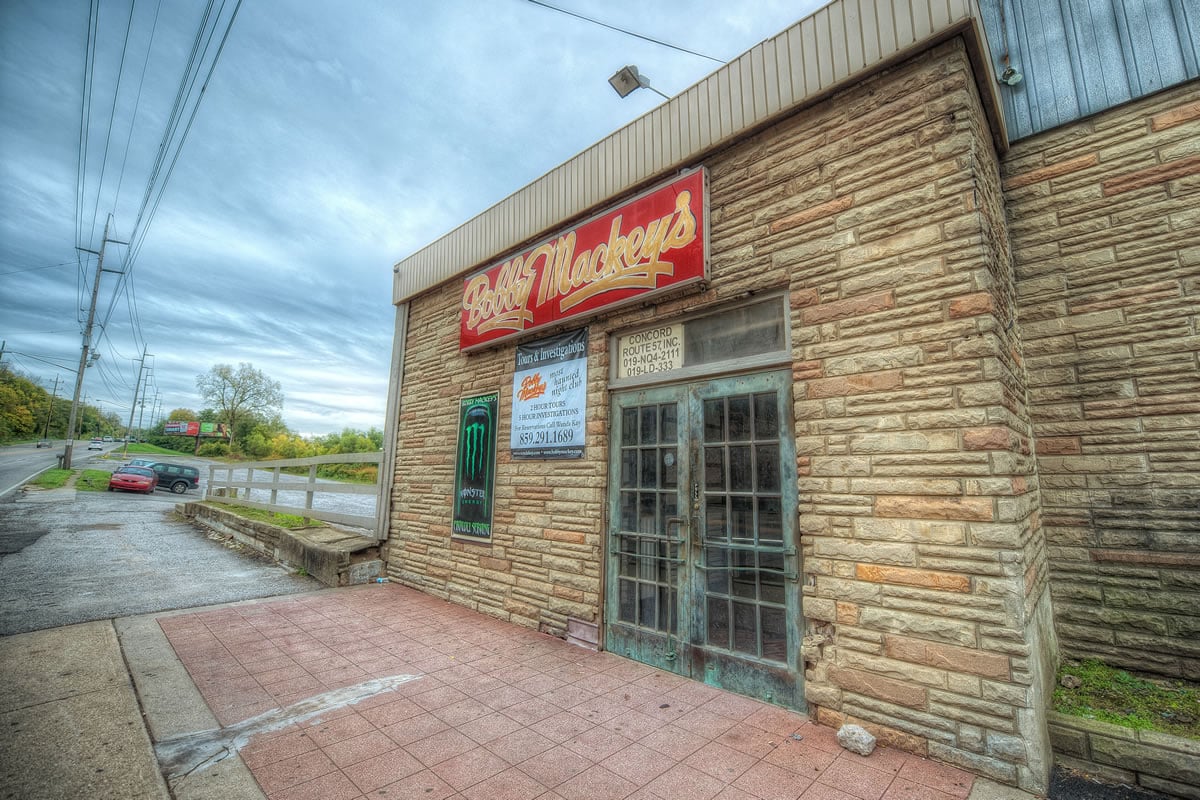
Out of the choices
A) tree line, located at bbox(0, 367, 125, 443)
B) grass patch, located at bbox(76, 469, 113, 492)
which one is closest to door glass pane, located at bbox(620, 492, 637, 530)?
grass patch, located at bbox(76, 469, 113, 492)

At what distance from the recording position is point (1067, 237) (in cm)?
382

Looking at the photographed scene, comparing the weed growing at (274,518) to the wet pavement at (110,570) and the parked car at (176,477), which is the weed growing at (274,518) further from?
the parked car at (176,477)

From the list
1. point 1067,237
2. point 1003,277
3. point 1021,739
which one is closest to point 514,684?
point 1021,739

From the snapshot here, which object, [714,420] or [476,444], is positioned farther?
[476,444]

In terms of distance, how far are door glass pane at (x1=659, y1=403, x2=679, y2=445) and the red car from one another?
24735 mm

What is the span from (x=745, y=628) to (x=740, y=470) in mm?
1158

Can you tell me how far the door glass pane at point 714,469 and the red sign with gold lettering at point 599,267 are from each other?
142 cm

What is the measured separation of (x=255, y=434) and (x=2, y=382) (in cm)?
2125

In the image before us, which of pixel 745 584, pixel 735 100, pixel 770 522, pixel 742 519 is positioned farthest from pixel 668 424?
pixel 735 100

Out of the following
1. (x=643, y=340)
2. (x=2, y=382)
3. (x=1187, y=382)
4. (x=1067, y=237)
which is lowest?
(x=1187, y=382)

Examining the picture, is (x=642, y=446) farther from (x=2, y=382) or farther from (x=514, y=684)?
(x=2, y=382)

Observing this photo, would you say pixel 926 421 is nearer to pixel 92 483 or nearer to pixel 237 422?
pixel 92 483

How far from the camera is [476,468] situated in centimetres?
616

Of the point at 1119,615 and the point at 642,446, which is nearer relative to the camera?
the point at 1119,615
